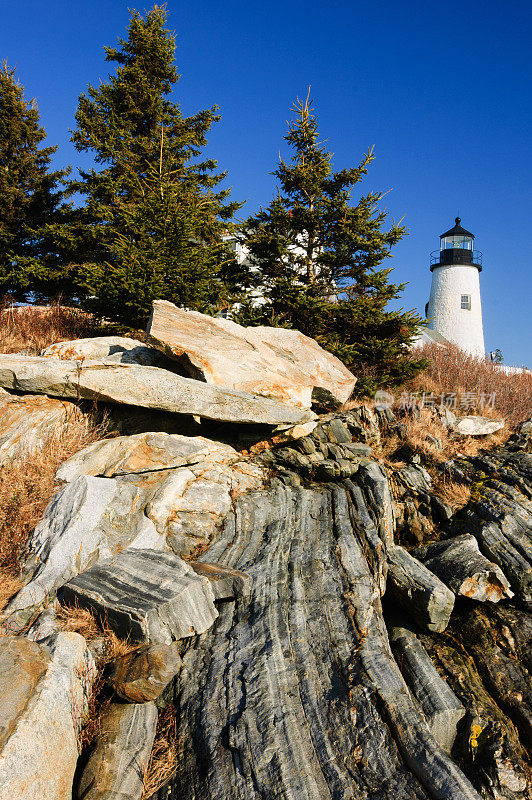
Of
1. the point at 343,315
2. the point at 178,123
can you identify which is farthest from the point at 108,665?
the point at 178,123

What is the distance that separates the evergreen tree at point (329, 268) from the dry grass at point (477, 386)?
1.87 metres

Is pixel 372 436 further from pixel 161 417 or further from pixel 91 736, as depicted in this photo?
pixel 91 736

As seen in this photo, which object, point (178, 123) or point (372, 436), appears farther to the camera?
point (178, 123)

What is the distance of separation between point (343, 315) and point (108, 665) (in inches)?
390

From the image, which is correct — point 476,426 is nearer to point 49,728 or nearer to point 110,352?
point 110,352

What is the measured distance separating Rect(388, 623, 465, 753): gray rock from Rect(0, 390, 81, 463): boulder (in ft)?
19.8

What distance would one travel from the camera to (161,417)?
8.09 metres

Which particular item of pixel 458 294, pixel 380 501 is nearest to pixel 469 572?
pixel 380 501

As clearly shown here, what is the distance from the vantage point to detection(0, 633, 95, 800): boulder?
2.71m

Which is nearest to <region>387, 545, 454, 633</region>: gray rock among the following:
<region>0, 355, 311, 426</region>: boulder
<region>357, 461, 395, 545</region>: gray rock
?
<region>357, 461, 395, 545</region>: gray rock

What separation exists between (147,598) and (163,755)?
4.13ft

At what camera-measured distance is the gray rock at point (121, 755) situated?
3105 mm

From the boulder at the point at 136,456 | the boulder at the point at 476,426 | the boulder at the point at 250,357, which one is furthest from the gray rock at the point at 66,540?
the boulder at the point at 476,426

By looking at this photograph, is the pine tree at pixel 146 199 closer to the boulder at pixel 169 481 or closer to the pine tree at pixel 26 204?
the pine tree at pixel 26 204
